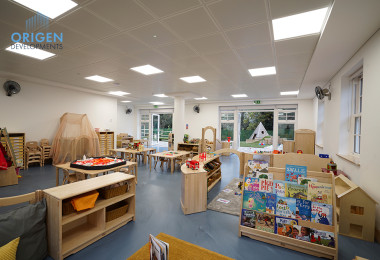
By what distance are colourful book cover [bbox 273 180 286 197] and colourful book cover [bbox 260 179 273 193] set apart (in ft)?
0.18

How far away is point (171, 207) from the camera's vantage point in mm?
3781

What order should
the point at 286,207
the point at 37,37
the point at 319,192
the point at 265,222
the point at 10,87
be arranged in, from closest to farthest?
the point at 319,192, the point at 286,207, the point at 265,222, the point at 37,37, the point at 10,87

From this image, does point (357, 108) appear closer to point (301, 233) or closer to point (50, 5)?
point (301, 233)

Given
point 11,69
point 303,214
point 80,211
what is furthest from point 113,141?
point 303,214

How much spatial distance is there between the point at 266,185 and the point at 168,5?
9.17 feet

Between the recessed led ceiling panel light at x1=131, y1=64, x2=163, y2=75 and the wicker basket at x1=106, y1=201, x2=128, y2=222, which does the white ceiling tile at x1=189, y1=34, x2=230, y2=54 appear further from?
the wicker basket at x1=106, y1=201, x2=128, y2=222

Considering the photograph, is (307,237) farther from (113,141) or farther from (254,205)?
(113,141)

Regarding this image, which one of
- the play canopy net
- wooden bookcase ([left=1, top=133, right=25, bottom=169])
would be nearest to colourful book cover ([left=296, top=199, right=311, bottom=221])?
the play canopy net

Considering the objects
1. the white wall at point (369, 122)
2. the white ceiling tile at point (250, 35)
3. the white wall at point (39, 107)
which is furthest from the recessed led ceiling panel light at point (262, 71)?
the white wall at point (39, 107)

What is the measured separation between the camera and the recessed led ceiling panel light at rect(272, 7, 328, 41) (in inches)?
99.0

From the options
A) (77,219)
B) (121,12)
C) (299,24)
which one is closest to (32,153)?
(77,219)

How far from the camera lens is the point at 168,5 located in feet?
7.67

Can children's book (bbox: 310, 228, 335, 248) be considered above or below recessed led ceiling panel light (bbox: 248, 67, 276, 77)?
below

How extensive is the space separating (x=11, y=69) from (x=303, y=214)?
814cm
